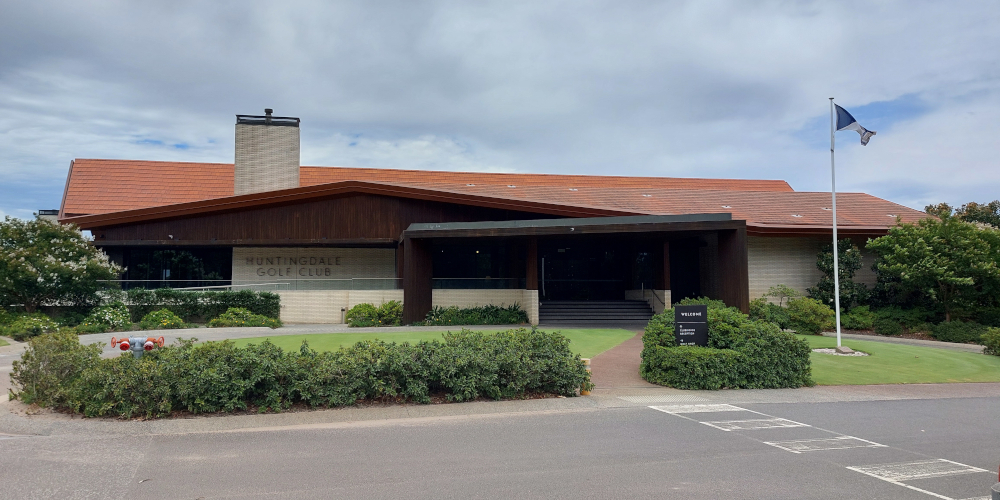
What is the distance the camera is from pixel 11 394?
9.62 meters

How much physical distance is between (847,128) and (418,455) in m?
15.6

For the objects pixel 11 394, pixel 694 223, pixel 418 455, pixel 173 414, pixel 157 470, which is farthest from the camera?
pixel 694 223

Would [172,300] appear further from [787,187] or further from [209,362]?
[787,187]

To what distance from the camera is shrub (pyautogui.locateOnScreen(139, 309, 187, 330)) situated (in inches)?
901

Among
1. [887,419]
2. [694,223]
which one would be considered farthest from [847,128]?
[887,419]

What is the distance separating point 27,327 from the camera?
20.4m

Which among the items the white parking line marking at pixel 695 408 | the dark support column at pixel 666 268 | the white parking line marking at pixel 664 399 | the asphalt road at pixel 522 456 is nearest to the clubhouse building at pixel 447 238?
the dark support column at pixel 666 268

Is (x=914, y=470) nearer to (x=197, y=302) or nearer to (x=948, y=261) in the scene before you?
(x=948, y=261)

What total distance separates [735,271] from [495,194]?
11243mm

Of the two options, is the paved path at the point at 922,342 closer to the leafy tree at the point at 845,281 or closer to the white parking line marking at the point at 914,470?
the leafy tree at the point at 845,281

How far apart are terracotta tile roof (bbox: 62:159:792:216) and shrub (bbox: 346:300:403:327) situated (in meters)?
11.2

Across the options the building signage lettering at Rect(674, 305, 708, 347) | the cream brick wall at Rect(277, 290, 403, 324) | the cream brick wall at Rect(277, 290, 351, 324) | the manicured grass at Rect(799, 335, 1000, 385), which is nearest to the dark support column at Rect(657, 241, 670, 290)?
the manicured grass at Rect(799, 335, 1000, 385)

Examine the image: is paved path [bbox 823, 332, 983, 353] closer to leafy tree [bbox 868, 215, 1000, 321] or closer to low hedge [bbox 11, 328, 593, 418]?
leafy tree [bbox 868, 215, 1000, 321]

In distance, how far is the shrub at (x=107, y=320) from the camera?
21641 mm
